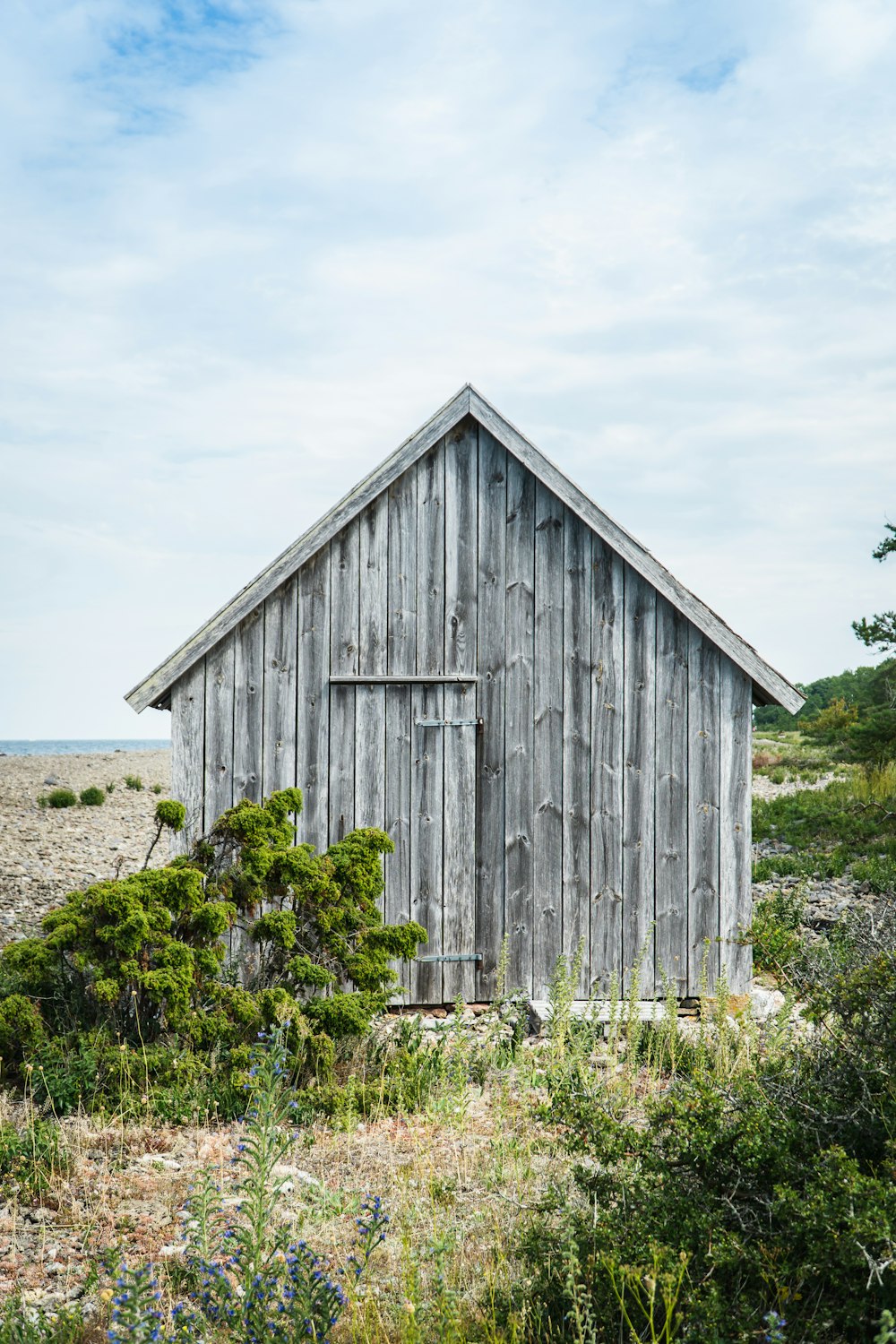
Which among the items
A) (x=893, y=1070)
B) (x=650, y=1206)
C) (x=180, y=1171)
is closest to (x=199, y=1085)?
(x=180, y=1171)

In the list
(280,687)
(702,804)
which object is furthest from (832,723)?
(280,687)

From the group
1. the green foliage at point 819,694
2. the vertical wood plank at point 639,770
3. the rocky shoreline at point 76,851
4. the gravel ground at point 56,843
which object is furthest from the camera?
the green foliage at point 819,694

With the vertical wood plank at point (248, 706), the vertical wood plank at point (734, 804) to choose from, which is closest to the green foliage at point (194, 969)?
the vertical wood plank at point (248, 706)

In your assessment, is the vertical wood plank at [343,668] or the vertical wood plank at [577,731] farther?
the vertical wood plank at [577,731]

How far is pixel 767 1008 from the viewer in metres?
8.48

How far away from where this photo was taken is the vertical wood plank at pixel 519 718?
27.5ft

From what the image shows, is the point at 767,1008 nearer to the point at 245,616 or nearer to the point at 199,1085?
the point at 199,1085

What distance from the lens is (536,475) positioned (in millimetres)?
8266

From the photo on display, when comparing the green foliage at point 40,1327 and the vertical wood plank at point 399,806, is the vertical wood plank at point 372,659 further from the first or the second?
the green foliage at point 40,1327

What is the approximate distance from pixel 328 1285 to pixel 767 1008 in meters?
6.03

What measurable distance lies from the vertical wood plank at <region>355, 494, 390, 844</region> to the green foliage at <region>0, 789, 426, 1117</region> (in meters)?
1.06

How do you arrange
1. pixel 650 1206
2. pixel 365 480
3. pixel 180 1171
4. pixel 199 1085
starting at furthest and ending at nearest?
pixel 365 480
pixel 199 1085
pixel 180 1171
pixel 650 1206

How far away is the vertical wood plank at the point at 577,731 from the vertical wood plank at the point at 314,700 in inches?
77.0

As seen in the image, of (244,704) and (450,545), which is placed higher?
(450,545)
